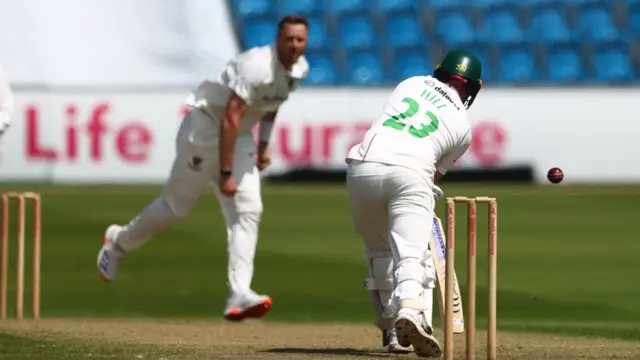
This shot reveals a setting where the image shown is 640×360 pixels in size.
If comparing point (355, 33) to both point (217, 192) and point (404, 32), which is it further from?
point (217, 192)

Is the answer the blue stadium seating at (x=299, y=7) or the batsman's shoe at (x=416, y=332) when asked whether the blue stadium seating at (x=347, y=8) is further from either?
the batsman's shoe at (x=416, y=332)

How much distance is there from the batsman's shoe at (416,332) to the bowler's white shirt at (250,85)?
7.89 feet

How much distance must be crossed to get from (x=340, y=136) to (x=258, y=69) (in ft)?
33.0

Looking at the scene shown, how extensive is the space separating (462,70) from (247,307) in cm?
206

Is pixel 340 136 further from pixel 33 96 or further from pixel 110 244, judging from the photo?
pixel 110 244

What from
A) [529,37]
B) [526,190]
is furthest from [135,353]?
[529,37]

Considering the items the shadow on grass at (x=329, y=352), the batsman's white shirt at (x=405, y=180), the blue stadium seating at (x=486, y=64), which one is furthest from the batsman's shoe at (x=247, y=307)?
the blue stadium seating at (x=486, y=64)

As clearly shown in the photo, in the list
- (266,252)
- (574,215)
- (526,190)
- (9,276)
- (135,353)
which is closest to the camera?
(135,353)

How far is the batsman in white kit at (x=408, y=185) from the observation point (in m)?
5.75

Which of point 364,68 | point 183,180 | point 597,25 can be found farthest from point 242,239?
point 597,25

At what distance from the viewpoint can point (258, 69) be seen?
773 centimetres

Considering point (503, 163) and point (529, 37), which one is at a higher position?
point (529, 37)

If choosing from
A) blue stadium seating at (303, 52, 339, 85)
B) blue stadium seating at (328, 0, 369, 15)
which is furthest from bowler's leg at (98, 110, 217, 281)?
blue stadium seating at (328, 0, 369, 15)

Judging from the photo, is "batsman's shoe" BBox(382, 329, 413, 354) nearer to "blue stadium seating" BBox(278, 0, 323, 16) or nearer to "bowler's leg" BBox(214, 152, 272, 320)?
"bowler's leg" BBox(214, 152, 272, 320)
